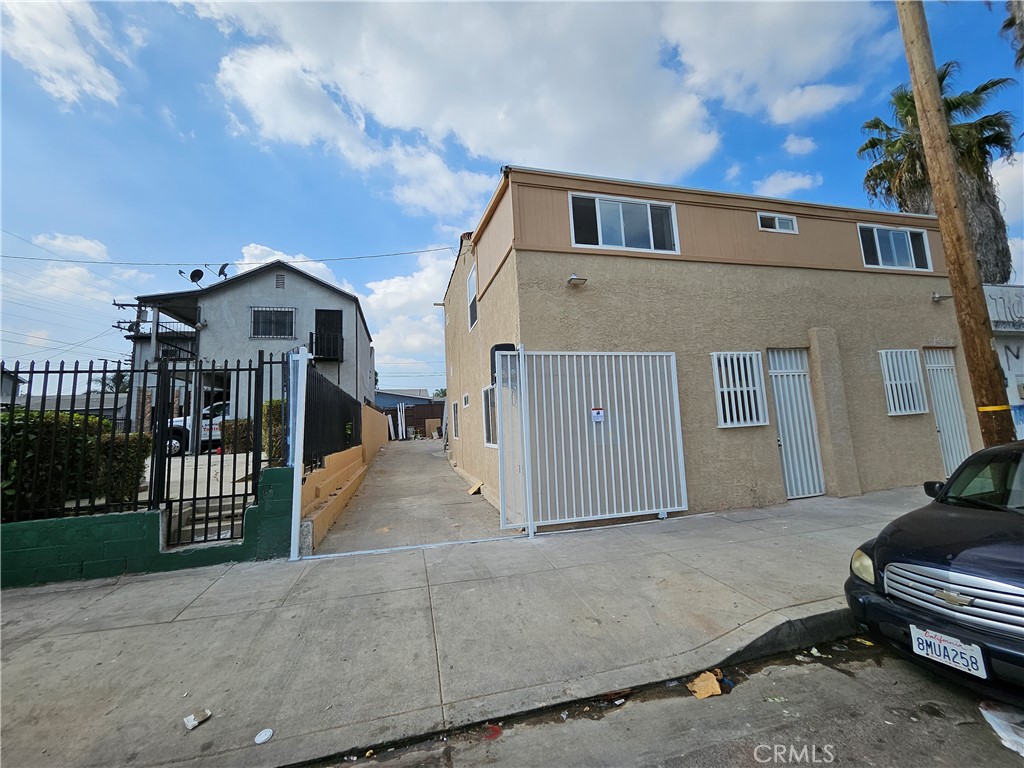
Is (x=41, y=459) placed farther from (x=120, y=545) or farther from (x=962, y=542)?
(x=962, y=542)

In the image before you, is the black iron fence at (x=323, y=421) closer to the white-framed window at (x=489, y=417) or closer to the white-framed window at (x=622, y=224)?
the white-framed window at (x=489, y=417)

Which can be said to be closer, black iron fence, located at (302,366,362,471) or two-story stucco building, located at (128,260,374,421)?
black iron fence, located at (302,366,362,471)

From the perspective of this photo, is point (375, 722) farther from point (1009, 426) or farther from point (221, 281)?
point (221, 281)

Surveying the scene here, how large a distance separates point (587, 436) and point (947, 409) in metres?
8.35

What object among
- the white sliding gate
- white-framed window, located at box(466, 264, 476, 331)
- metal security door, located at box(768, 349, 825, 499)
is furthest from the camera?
white-framed window, located at box(466, 264, 476, 331)

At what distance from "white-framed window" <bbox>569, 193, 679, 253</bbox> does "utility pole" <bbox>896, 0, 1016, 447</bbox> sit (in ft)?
10.7

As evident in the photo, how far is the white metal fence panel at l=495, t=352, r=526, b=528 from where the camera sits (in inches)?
244

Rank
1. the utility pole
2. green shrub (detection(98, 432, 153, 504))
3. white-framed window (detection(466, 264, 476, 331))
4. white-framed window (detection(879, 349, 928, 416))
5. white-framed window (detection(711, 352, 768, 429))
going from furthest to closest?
white-framed window (detection(466, 264, 476, 331)), white-framed window (detection(879, 349, 928, 416)), white-framed window (detection(711, 352, 768, 429)), green shrub (detection(98, 432, 153, 504)), the utility pole

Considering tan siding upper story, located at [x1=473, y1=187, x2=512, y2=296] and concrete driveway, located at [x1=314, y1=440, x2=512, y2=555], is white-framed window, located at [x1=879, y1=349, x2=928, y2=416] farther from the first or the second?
concrete driveway, located at [x1=314, y1=440, x2=512, y2=555]

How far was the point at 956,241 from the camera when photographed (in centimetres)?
500

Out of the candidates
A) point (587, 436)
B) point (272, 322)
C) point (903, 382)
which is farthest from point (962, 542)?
point (272, 322)
